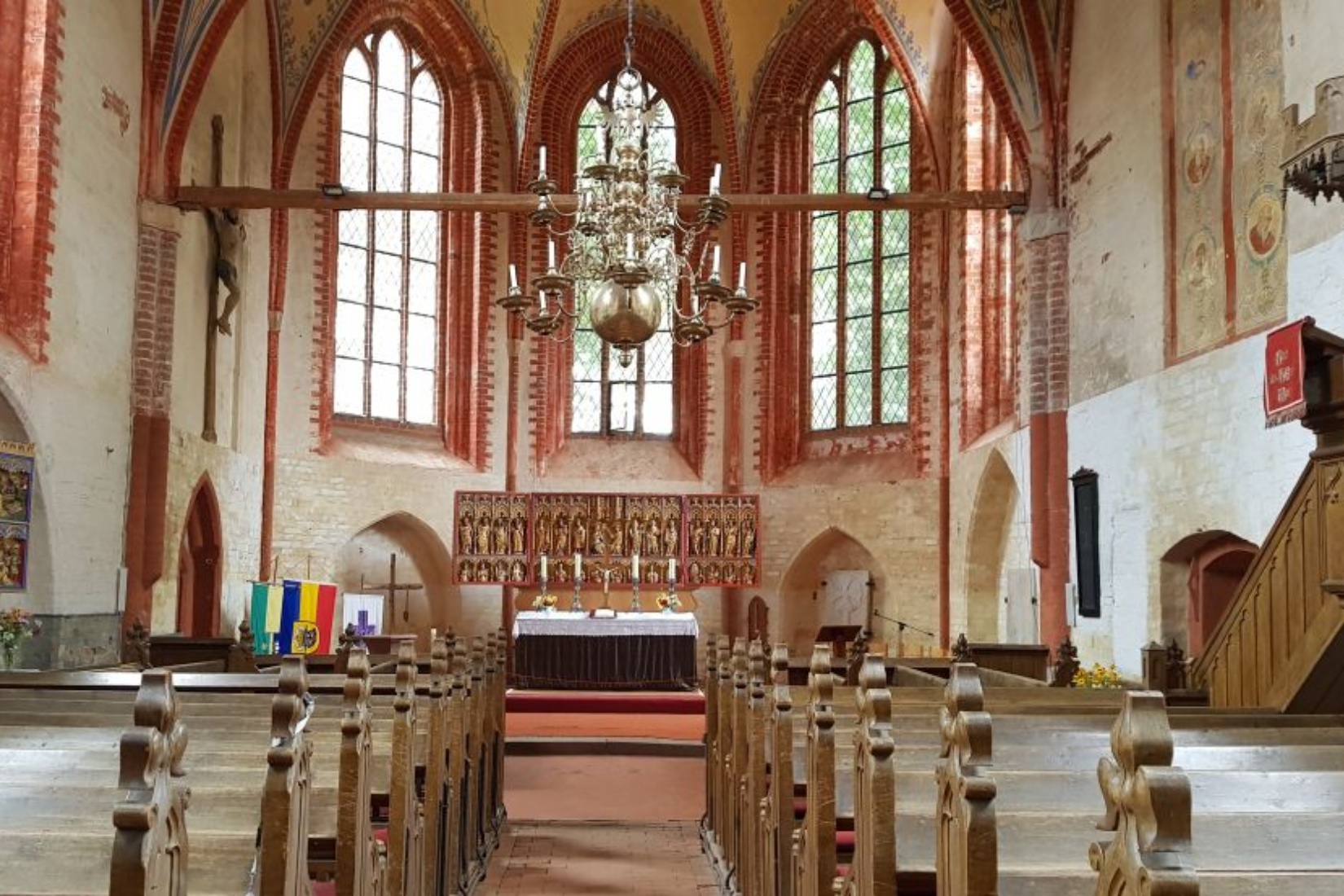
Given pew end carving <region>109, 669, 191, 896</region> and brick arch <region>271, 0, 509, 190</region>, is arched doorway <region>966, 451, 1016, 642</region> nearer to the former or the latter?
brick arch <region>271, 0, 509, 190</region>

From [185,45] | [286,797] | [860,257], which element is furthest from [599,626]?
[286,797]

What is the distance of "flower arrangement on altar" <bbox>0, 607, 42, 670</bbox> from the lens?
11.0 meters

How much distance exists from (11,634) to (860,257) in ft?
41.8

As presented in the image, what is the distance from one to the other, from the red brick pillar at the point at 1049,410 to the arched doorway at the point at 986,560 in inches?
94.0

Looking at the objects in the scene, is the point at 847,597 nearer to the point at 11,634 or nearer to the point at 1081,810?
the point at 11,634

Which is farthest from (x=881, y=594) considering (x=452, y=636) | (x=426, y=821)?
(x=426, y=821)

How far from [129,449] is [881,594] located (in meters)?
10.1

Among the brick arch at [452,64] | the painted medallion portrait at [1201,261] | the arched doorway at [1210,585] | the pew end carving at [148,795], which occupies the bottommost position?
the pew end carving at [148,795]

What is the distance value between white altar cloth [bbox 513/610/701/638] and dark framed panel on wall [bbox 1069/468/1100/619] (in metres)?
4.84

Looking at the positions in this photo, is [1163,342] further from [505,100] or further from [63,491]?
→ [505,100]

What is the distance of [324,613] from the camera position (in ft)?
55.4

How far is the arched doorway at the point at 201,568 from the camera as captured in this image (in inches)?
617

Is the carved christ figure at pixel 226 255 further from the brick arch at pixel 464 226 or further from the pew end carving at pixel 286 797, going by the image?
the pew end carving at pixel 286 797

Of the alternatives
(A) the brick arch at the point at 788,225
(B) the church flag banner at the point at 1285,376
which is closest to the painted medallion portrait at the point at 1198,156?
(B) the church flag banner at the point at 1285,376
